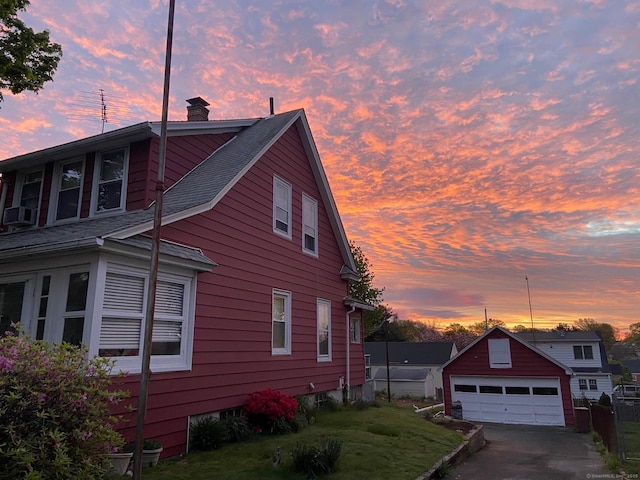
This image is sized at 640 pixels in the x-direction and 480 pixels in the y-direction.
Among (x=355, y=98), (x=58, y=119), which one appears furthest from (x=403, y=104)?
(x=58, y=119)

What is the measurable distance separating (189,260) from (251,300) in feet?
8.95

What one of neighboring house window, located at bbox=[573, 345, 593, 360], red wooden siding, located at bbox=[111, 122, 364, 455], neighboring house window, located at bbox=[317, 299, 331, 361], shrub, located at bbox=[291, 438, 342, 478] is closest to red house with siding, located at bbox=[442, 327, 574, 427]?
red wooden siding, located at bbox=[111, 122, 364, 455]

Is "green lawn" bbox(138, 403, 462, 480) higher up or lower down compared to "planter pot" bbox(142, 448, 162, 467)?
lower down

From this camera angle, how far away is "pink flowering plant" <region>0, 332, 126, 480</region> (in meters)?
3.72

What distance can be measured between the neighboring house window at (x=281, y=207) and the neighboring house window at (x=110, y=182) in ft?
13.2

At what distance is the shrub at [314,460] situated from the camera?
6.95 meters

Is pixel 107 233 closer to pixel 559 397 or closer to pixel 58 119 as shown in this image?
pixel 58 119

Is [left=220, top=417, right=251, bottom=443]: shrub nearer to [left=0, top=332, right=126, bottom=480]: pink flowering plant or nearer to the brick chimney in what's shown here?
[left=0, top=332, right=126, bottom=480]: pink flowering plant

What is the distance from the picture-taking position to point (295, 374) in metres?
12.2

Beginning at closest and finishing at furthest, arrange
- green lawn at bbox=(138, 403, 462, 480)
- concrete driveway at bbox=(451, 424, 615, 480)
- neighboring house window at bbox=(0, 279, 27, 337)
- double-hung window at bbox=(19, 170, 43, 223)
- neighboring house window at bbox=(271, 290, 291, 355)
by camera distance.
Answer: green lawn at bbox=(138, 403, 462, 480), neighboring house window at bbox=(0, 279, 27, 337), concrete driveway at bbox=(451, 424, 615, 480), double-hung window at bbox=(19, 170, 43, 223), neighboring house window at bbox=(271, 290, 291, 355)

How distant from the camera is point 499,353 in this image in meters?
25.9

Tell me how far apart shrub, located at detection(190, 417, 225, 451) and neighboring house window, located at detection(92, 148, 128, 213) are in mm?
4715

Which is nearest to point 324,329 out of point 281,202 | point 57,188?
point 281,202

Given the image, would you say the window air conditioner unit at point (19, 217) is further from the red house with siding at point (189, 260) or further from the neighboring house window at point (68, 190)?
the neighboring house window at point (68, 190)
